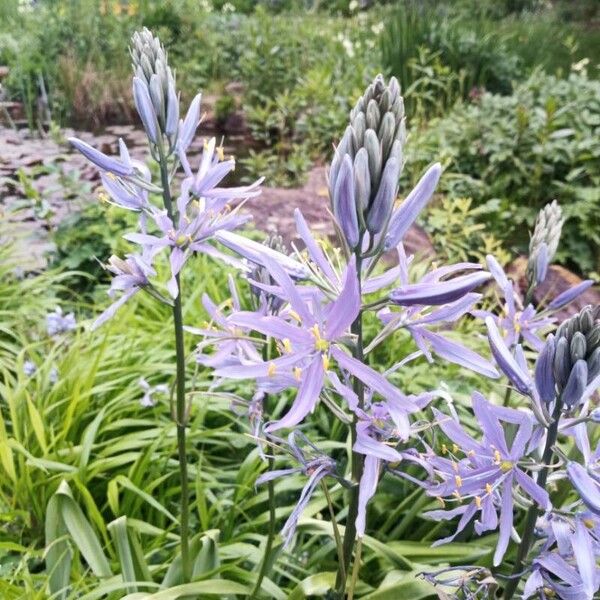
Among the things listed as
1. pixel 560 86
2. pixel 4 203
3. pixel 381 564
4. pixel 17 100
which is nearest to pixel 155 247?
pixel 381 564

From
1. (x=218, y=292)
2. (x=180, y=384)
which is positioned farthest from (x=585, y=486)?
(x=218, y=292)

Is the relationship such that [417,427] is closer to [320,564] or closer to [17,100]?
[320,564]

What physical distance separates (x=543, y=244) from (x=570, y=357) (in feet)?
2.42

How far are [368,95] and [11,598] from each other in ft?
4.71

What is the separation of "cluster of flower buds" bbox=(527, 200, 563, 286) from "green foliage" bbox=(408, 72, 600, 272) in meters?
2.56

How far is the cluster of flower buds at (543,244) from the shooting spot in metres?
1.69

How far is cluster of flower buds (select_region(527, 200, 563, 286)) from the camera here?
5.54 ft

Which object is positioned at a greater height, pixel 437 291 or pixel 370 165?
pixel 370 165

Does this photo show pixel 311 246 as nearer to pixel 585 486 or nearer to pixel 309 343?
pixel 309 343

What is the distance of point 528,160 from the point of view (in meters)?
4.66

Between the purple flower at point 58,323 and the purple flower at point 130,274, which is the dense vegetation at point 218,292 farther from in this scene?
the purple flower at point 130,274

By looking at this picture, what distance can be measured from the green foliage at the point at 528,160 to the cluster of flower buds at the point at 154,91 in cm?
319

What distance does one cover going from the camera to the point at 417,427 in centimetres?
117

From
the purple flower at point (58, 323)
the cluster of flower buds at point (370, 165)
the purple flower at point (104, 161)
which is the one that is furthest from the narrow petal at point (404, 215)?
the purple flower at point (58, 323)
